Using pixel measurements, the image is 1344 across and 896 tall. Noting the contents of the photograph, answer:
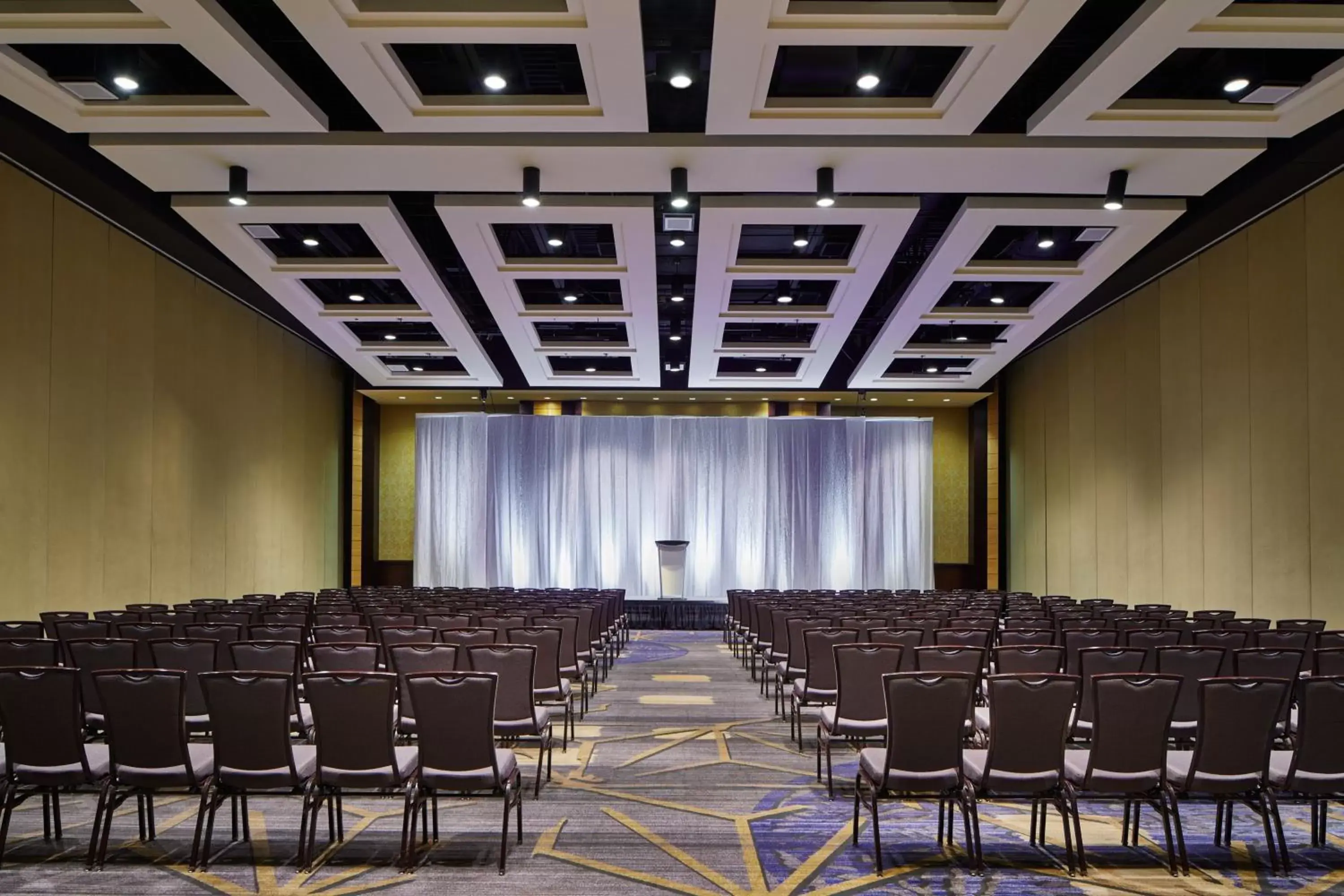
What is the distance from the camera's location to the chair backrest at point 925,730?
4.76 m

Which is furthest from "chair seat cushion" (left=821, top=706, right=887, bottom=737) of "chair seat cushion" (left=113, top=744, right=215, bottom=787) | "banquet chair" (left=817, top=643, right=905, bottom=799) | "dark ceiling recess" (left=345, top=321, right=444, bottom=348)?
"dark ceiling recess" (left=345, top=321, right=444, bottom=348)

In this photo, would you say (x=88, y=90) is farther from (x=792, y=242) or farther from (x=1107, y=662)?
(x=1107, y=662)

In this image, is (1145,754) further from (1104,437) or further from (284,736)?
(1104,437)

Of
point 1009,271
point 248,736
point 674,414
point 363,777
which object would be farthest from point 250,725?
point 674,414

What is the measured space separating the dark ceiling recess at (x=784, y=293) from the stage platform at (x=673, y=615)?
6.33 m

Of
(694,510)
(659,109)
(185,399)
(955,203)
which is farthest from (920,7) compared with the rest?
(694,510)

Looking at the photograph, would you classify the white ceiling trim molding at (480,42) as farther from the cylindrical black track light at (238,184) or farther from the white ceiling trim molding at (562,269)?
the white ceiling trim molding at (562,269)

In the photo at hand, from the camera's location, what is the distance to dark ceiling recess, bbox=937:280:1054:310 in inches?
658

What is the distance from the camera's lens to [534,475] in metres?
22.5

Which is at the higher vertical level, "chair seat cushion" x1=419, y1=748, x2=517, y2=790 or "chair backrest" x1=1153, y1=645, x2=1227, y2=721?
"chair backrest" x1=1153, y1=645, x2=1227, y2=721

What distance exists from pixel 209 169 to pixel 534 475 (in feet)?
38.4

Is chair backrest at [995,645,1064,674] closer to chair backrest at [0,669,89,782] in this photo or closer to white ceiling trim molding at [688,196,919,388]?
chair backrest at [0,669,89,782]

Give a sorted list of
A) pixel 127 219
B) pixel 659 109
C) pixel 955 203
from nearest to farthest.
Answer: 1. pixel 659 109
2. pixel 127 219
3. pixel 955 203

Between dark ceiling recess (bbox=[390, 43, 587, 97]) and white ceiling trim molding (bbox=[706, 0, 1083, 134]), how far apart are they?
161 centimetres
